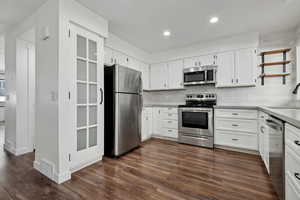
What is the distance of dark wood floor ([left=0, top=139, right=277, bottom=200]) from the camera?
4.86 feet

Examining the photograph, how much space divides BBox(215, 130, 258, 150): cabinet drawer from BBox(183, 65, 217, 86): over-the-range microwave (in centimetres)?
124

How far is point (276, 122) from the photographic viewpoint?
1354 mm

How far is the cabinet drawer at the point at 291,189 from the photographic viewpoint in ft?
2.88

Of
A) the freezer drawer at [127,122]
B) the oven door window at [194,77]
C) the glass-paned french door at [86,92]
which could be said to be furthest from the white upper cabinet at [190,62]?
the glass-paned french door at [86,92]

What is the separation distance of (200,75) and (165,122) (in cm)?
151

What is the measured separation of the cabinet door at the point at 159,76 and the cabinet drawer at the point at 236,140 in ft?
6.20

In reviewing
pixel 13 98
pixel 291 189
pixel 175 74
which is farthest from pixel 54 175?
pixel 175 74

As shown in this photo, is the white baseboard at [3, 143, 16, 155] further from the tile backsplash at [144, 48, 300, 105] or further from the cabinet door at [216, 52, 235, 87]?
the cabinet door at [216, 52, 235, 87]

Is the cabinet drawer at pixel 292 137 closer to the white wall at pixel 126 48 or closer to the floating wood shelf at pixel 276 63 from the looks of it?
the floating wood shelf at pixel 276 63

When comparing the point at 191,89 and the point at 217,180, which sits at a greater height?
the point at 191,89

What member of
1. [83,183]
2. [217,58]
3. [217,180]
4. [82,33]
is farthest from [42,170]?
[217,58]

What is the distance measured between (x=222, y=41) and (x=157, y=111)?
2345 mm

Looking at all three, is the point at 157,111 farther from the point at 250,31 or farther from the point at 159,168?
the point at 250,31

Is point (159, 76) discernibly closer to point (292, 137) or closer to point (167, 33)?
point (167, 33)
